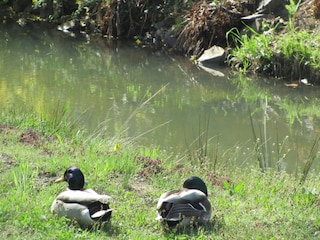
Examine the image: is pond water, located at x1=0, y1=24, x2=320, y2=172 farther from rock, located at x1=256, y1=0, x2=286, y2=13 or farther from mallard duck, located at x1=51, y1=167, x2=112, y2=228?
mallard duck, located at x1=51, y1=167, x2=112, y2=228

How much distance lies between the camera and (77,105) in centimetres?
1274

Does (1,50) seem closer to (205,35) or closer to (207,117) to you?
(205,35)

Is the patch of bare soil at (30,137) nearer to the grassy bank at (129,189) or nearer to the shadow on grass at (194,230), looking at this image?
the grassy bank at (129,189)

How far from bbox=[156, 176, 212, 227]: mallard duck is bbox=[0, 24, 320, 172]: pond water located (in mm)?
2599

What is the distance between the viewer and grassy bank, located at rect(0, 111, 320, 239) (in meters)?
5.40

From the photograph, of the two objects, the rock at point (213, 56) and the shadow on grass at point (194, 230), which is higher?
the shadow on grass at point (194, 230)

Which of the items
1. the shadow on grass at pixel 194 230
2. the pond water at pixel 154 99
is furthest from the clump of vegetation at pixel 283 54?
the shadow on grass at pixel 194 230

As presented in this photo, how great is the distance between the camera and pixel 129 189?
6512 millimetres

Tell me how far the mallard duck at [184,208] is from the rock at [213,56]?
1161 cm

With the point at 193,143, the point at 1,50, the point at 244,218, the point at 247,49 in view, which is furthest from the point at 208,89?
the point at 244,218

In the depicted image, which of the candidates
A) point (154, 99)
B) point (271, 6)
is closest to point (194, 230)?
point (154, 99)

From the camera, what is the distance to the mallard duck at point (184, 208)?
5434 millimetres

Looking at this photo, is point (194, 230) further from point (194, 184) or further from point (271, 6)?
point (271, 6)

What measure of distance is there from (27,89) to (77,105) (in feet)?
4.90
